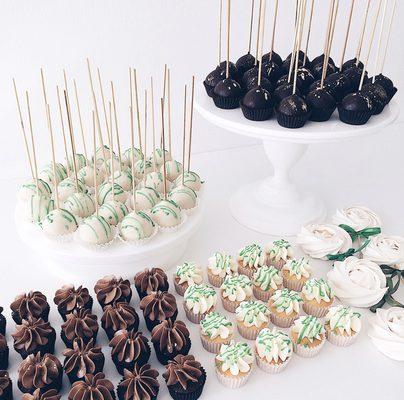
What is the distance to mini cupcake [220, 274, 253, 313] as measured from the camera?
1318 millimetres

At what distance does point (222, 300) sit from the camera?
1347mm

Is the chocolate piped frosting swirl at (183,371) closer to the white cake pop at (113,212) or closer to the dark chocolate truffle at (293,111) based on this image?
the white cake pop at (113,212)

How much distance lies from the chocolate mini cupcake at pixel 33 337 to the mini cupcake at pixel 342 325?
2.07 feet

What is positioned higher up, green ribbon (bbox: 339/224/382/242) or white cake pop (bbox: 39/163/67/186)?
white cake pop (bbox: 39/163/67/186)

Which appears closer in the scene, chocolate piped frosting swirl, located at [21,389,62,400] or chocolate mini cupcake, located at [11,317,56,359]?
chocolate piped frosting swirl, located at [21,389,62,400]

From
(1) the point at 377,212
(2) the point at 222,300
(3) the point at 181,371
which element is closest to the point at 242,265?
(2) the point at 222,300

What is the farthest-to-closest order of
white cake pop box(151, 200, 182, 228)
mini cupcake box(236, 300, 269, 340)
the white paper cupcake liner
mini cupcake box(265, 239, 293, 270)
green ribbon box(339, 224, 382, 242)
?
green ribbon box(339, 224, 382, 242) → mini cupcake box(265, 239, 293, 270) → white cake pop box(151, 200, 182, 228) → mini cupcake box(236, 300, 269, 340) → the white paper cupcake liner

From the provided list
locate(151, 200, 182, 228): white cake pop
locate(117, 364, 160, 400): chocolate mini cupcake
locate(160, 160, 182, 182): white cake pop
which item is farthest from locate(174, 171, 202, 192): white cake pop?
locate(117, 364, 160, 400): chocolate mini cupcake

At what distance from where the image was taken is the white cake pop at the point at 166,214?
4.44 feet

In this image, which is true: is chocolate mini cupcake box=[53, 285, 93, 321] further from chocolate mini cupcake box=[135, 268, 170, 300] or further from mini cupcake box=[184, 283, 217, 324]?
mini cupcake box=[184, 283, 217, 324]

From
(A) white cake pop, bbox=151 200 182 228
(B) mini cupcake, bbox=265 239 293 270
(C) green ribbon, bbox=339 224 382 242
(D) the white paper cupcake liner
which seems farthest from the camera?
(C) green ribbon, bbox=339 224 382 242

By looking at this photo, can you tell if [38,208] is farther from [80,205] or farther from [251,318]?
[251,318]

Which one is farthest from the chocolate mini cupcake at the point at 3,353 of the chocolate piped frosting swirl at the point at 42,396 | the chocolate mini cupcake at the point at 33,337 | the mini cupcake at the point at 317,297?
the mini cupcake at the point at 317,297

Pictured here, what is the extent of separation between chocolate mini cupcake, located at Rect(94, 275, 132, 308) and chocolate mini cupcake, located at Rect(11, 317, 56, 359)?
14 centimetres
